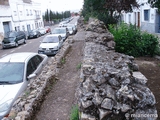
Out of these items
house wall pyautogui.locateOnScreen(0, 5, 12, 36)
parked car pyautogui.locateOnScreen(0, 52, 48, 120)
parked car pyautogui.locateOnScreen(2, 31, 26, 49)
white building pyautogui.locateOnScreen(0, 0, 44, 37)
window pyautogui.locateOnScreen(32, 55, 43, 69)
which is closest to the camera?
parked car pyautogui.locateOnScreen(0, 52, 48, 120)

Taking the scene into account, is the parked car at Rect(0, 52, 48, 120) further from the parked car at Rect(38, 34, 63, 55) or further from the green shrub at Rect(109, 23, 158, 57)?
the parked car at Rect(38, 34, 63, 55)

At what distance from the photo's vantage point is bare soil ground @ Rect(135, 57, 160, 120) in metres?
4.95

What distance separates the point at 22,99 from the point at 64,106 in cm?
121

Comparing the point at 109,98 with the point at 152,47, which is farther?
the point at 152,47

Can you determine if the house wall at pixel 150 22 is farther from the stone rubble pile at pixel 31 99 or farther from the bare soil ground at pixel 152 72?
the stone rubble pile at pixel 31 99

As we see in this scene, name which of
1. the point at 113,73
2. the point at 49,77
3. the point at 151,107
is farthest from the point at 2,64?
the point at 151,107

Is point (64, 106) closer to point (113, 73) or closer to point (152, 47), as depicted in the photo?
point (113, 73)

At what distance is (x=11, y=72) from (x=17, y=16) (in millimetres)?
31401

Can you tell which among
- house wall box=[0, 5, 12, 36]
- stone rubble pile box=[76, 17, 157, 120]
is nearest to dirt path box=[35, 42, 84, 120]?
stone rubble pile box=[76, 17, 157, 120]

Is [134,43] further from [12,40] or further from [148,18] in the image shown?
[12,40]

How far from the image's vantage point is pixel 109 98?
228cm

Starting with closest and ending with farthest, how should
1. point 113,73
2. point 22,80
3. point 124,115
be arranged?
point 124,115 < point 113,73 < point 22,80

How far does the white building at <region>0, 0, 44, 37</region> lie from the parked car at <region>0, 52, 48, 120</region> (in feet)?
72.5

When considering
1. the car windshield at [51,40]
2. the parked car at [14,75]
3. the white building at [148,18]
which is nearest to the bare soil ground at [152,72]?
the parked car at [14,75]
